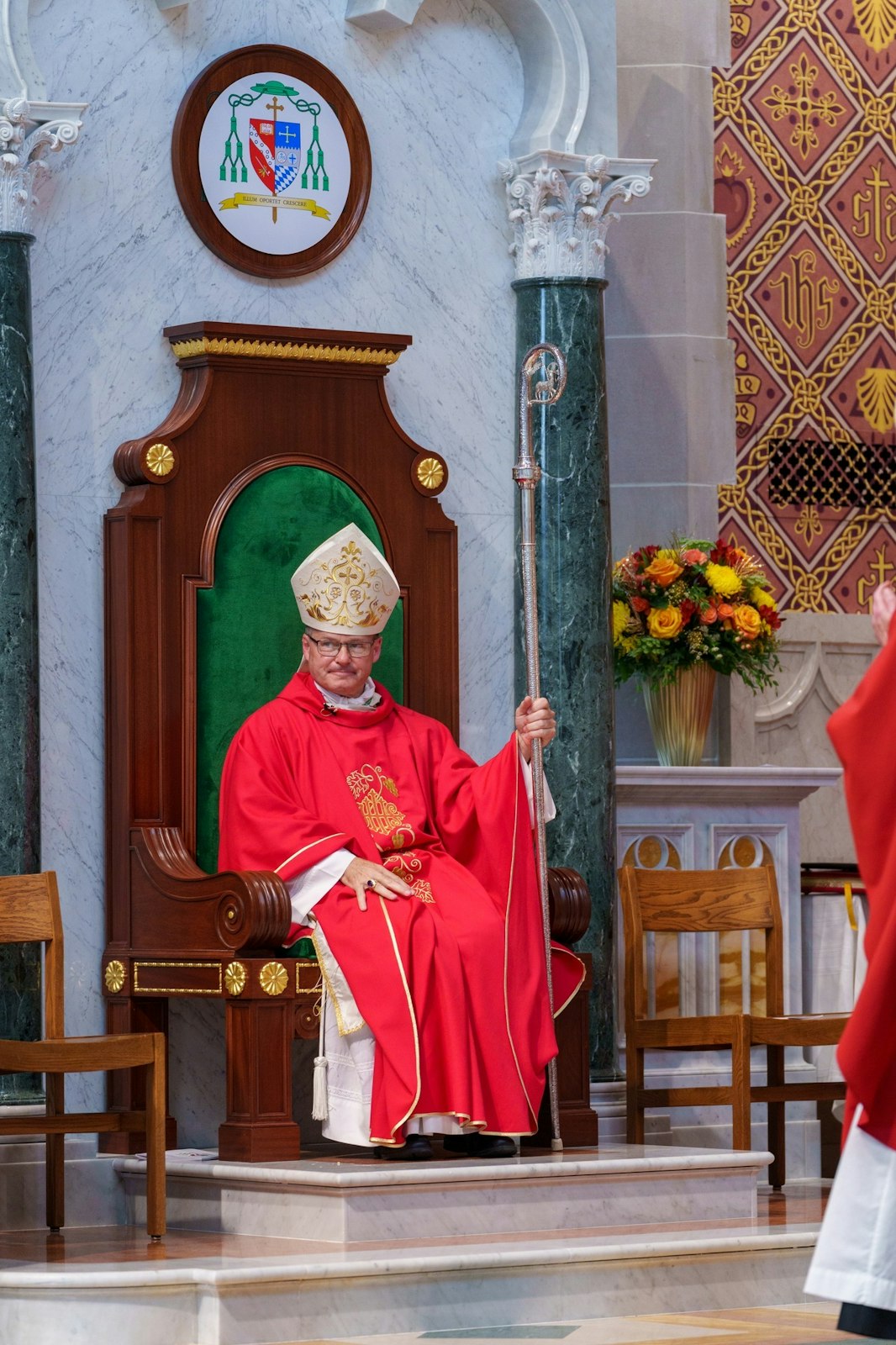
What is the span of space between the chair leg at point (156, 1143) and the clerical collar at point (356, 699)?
47.6 inches

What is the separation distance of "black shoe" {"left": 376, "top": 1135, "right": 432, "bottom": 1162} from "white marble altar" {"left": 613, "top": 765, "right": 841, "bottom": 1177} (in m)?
1.52

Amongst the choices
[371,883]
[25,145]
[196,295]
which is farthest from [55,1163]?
[25,145]

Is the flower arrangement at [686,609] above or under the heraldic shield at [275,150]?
under

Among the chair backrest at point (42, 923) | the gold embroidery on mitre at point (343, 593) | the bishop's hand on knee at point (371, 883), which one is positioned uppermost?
the gold embroidery on mitre at point (343, 593)

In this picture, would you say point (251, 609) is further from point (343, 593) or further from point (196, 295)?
point (196, 295)

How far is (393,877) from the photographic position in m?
6.38

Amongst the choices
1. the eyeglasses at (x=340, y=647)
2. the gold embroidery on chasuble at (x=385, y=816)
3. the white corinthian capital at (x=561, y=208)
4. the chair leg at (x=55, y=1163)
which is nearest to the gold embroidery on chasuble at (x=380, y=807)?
the gold embroidery on chasuble at (x=385, y=816)

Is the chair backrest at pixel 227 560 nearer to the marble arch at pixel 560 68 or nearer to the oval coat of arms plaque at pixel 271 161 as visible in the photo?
the oval coat of arms plaque at pixel 271 161

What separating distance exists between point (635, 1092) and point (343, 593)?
5.49ft

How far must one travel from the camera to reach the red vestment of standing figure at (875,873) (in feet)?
12.5

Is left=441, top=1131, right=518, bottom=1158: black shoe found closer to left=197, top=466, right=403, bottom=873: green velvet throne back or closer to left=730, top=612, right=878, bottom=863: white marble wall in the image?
left=197, top=466, right=403, bottom=873: green velvet throne back

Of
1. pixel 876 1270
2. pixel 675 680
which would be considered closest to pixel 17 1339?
pixel 876 1270

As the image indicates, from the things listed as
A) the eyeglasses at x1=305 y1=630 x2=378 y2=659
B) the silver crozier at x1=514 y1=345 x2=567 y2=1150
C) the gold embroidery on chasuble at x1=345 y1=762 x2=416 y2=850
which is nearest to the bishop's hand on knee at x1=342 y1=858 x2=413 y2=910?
the gold embroidery on chasuble at x1=345 y1=762 x2=416 y2=850

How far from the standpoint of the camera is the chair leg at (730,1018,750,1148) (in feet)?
22.3
